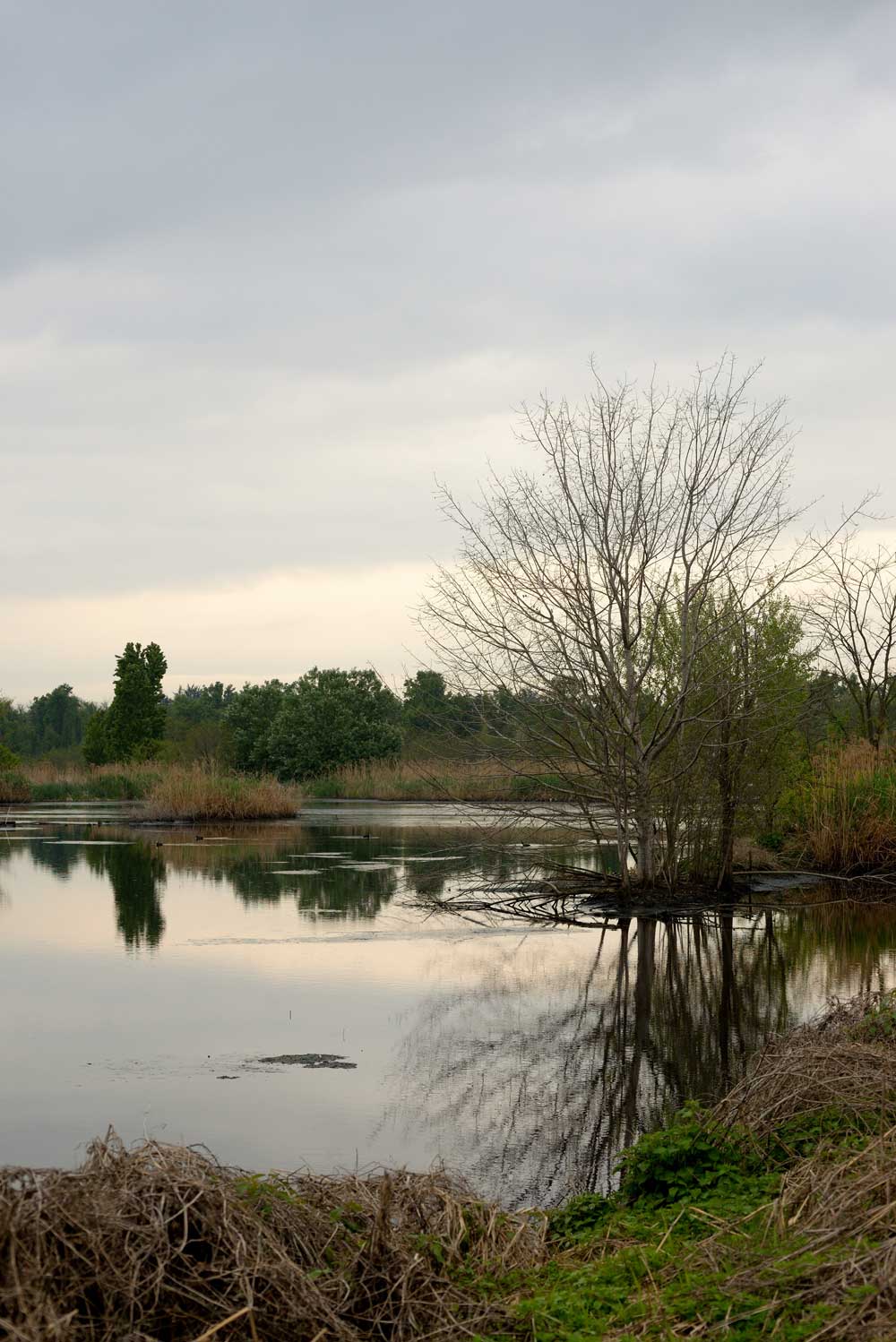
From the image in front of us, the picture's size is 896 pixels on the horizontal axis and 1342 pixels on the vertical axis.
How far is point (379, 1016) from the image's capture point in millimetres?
11891

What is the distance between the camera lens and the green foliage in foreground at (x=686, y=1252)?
15.6 ft

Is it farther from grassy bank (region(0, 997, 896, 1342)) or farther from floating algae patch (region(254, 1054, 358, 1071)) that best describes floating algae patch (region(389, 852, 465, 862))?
grassy bank (region(0, 997, 896, 1342))

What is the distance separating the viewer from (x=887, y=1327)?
4270 millimetres

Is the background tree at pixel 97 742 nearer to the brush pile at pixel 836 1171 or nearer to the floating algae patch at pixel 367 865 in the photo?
the floating algae patch at pixel 367 865

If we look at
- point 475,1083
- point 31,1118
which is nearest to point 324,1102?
point 475,1083

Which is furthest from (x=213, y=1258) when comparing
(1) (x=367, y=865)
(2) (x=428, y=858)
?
(2) (x=428, y=858)

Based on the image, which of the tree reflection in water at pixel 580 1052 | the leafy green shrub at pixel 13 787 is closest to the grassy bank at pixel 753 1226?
the tree reflection in water at pixel 580 1052

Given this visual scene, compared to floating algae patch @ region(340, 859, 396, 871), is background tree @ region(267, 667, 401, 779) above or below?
above

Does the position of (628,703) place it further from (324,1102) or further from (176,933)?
(324,1102)

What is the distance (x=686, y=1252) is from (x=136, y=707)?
223 ft

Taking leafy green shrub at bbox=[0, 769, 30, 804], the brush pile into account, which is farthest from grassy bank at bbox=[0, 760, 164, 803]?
the brush pile

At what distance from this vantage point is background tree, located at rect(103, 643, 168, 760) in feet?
231

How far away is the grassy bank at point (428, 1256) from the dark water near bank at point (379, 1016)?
131 centimetres

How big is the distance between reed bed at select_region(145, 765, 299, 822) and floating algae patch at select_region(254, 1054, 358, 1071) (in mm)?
32705
